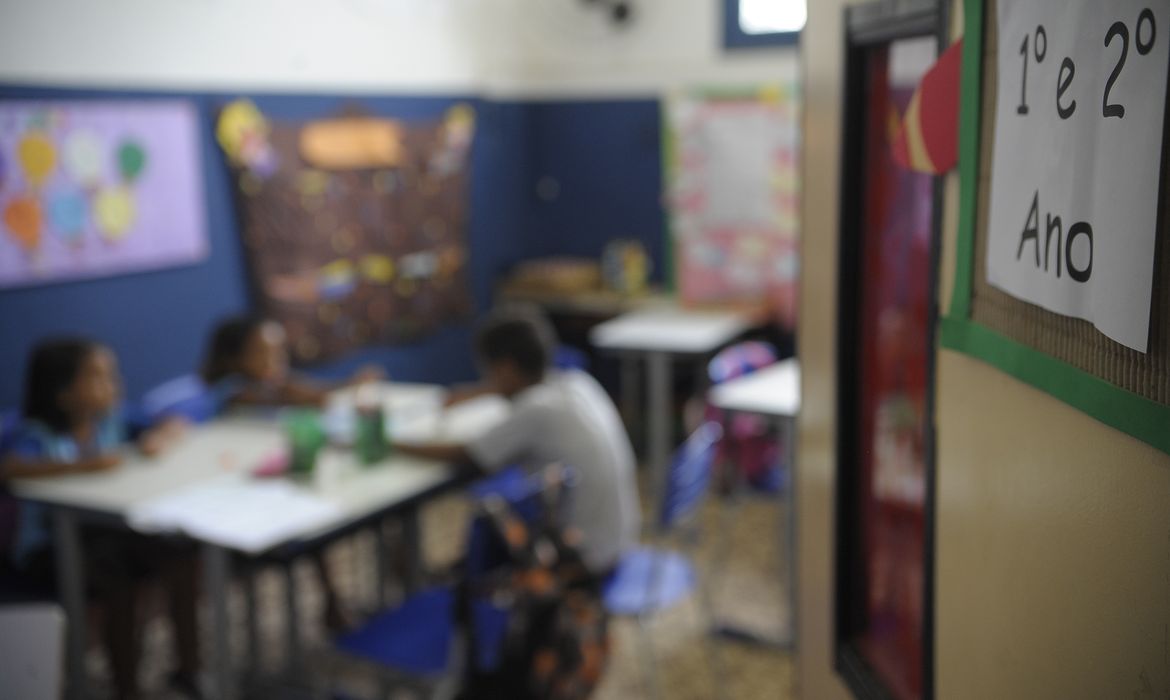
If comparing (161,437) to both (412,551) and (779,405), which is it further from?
(779,405)

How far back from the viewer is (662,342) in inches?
193

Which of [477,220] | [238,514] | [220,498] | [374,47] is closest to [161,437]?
[220,498]

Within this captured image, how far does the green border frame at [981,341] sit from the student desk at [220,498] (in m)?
1.76

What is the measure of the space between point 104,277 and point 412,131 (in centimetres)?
181

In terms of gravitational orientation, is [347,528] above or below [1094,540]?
below

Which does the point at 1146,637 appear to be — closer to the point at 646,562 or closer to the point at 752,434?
the point at 646,562

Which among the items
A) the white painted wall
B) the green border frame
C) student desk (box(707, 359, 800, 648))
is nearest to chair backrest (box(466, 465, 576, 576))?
student desk (box(707, 359, 800, 648))

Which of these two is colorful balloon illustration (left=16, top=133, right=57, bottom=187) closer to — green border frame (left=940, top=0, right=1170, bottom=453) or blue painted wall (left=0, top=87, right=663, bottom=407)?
blue painted wall (left=0, top=87, right=663, bottom=407)

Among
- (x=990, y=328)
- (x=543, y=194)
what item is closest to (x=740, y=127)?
(x=543, y=194)

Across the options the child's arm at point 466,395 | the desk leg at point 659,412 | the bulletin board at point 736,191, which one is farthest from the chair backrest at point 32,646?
the bulletin board at point 736,191

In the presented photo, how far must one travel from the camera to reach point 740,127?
549cm

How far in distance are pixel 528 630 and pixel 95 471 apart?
130cm

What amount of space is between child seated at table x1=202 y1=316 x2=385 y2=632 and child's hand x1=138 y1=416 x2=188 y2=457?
370mm

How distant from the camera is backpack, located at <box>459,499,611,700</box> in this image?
257 centimetres
